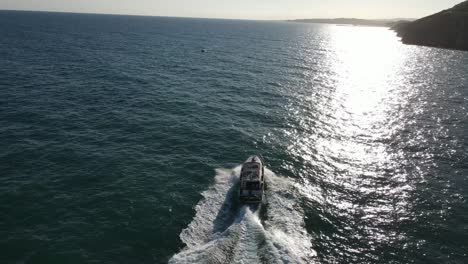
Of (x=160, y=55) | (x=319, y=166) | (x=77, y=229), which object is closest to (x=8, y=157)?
(x=77, y=229)

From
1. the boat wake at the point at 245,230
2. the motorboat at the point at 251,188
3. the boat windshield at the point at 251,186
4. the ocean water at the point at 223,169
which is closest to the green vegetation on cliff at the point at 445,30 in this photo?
the ocean water at the point at 223,169

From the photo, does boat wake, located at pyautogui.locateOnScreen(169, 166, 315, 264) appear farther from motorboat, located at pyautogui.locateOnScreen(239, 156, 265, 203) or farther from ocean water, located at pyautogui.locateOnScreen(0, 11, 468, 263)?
motorboat, located at pyautogui.locateOnScreen(239, 156, 265, 203)

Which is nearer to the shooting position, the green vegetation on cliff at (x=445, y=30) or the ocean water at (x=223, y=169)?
the ocean water at (x=223, y=169)

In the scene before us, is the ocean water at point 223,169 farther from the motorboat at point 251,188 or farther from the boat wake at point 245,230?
the motorboat at point 251,188

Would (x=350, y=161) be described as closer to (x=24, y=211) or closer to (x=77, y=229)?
(x=77, y=229)

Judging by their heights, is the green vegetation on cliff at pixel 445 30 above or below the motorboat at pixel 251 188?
above

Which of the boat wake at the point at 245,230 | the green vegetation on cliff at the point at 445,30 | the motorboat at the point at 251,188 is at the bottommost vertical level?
the boat wake at the point at 245,230

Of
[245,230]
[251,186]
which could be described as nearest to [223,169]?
[251,186]
